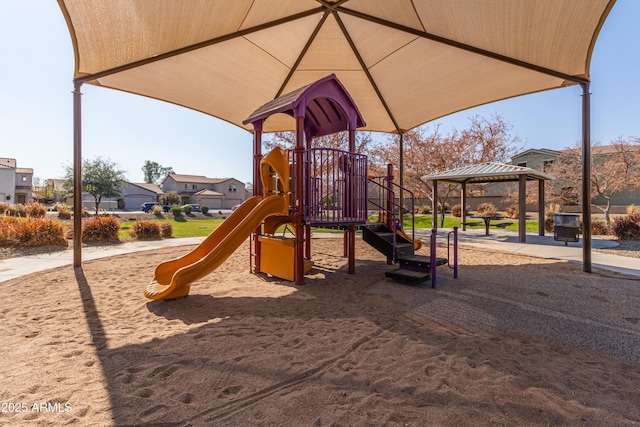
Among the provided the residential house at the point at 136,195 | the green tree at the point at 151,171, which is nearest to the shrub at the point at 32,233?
the residential house at the point at 136,195

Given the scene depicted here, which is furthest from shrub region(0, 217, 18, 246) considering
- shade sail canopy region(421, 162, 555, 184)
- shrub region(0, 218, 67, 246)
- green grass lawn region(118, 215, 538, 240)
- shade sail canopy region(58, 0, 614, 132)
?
shade sail canopy region(421, 162, 555, 184)

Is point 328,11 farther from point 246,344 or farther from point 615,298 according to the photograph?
point 615,298

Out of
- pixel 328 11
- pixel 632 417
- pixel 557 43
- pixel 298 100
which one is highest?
pixel 328 11

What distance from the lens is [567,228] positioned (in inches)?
448

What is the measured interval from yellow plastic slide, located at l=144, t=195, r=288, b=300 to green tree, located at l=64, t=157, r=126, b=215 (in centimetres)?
3443

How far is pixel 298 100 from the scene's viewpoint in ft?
19.9

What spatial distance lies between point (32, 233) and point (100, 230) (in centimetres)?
210

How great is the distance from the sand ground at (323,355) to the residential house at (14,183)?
5634cm

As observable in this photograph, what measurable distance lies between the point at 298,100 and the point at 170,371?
503 centimetres

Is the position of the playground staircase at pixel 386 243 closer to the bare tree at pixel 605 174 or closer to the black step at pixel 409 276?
the black step at pixel 409 276

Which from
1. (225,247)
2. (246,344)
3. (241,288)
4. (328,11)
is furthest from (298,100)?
(246,344)

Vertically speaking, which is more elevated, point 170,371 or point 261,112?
point 261,112

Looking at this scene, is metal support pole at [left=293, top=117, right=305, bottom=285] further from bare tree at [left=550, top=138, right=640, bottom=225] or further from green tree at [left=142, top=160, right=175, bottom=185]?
green tree at [left=142, top=160, right=175, bottom=185]

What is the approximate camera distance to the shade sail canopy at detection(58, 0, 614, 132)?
5766 millimetres
